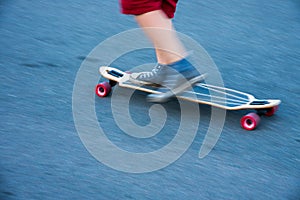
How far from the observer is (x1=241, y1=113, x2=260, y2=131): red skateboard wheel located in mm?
3283

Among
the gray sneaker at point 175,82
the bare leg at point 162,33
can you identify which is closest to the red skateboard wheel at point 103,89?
the gray sneaker at point 175,82

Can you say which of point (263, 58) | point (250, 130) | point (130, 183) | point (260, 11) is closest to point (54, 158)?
point (130, 183)

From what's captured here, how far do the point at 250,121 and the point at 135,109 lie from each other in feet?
2.19

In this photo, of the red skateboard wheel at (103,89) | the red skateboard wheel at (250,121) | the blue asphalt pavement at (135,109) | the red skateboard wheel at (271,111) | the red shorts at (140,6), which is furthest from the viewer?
the red skateboard wheel at (103,89)

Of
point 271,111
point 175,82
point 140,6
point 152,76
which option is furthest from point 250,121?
point 140,6

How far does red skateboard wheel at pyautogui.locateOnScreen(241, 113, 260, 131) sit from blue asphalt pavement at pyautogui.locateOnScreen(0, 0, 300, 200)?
1.7 inches

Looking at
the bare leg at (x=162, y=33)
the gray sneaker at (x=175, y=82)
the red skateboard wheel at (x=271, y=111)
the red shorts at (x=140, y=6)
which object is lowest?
the red skateboard wheel at (x=271, y=111)

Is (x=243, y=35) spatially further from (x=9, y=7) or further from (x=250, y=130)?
(x=9, y=7)

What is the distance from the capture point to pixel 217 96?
3471mm

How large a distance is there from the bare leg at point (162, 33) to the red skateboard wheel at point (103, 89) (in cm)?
48

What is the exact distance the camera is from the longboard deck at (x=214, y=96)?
3377 mm

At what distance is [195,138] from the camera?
3203mm

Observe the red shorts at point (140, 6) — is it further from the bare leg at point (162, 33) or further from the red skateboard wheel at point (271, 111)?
the red skateboard wheel at point (271, 111)

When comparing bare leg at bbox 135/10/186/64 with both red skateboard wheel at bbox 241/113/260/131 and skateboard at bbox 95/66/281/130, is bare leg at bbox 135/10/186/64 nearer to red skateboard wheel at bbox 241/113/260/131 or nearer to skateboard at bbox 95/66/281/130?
skateboard at bbox 95/66/281/130
